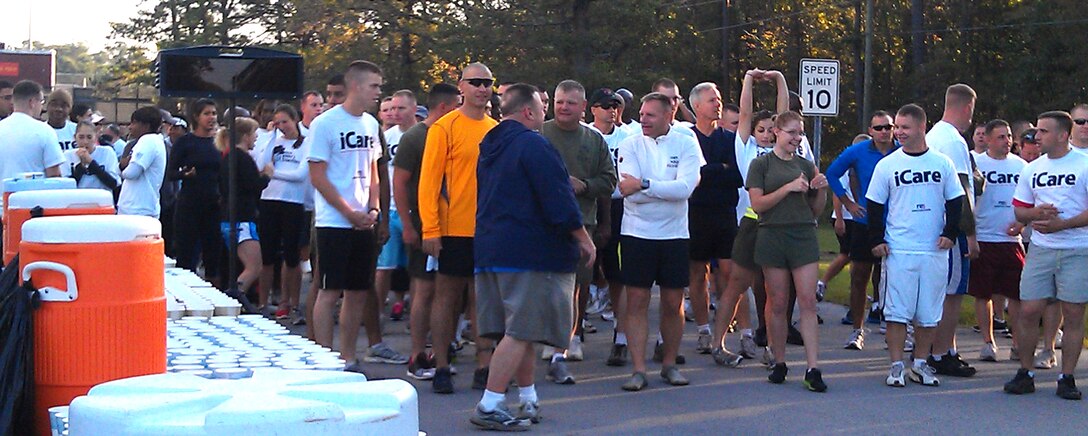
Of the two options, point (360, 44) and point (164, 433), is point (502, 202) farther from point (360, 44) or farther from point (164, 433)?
point (360, 44)

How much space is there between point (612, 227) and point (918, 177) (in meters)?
2.53

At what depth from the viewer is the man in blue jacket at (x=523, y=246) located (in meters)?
7.57

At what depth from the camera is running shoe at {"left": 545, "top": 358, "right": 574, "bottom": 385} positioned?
950cm

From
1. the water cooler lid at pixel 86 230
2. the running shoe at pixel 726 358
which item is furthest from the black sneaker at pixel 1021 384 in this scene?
the water cooler lid at pixel 86 230

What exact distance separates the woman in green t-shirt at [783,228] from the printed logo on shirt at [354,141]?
8.83ft

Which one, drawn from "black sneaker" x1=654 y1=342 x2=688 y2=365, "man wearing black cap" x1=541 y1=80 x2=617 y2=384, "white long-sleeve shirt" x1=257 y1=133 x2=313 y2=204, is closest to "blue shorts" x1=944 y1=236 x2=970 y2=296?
"black sneaker" x1=654 y1=342 x2=688 y2=365

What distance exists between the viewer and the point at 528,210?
7617 millimetres

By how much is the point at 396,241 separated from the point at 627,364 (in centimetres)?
236

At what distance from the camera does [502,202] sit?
767 cm

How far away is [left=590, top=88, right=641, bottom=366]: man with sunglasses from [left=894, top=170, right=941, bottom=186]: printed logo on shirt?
2.04m

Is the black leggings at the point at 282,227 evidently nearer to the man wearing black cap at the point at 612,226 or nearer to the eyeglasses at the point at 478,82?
the man wearing black cap at the point at 612,226

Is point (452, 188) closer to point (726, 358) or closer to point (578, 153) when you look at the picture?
point (578, 153)

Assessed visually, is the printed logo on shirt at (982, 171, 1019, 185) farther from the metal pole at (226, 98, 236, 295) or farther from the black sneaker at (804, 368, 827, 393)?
the metal pole at (226, 98, 236, 295)

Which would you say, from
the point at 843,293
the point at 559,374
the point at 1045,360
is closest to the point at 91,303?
the point at 559,374
